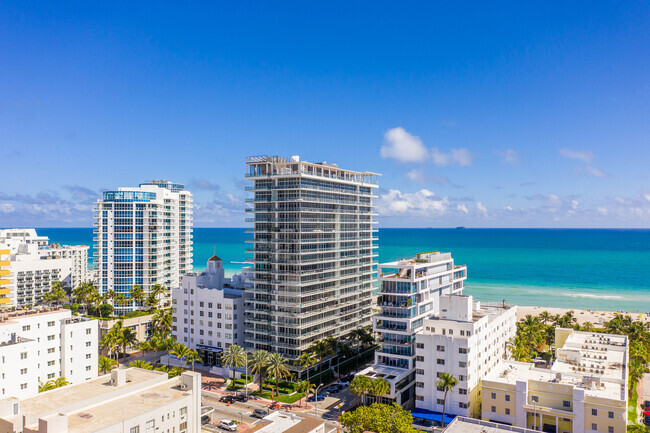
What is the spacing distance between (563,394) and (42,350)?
284 ft

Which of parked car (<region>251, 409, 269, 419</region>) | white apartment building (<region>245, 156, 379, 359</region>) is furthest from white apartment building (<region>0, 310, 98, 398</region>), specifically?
parked car (<region>251, 409, 269, 419</region>)

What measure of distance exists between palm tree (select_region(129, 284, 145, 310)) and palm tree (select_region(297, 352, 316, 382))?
61241mm

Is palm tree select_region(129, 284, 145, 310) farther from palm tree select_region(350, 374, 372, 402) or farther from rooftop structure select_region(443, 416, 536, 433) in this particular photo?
rooftop structure select_region(443, 416, 536, 433)

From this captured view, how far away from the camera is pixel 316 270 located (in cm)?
10138

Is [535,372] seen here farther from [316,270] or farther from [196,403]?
[196,403]

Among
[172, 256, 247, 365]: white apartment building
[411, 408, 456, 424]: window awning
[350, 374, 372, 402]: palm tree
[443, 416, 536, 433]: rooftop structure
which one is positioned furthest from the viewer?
[172, 256, 247, 365]: white apartment building

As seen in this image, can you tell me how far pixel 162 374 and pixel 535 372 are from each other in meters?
58.5

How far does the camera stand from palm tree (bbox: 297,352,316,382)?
90125 mm

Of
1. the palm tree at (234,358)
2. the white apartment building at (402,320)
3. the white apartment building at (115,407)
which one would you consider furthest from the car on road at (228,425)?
the white apartment building at (402,320)

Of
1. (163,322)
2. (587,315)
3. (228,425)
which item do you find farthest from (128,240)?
(587,315)

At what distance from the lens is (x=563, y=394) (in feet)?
222

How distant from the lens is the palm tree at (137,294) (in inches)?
5192

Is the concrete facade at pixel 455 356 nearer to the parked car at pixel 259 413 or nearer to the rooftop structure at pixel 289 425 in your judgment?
the parked car at pixel 259 413

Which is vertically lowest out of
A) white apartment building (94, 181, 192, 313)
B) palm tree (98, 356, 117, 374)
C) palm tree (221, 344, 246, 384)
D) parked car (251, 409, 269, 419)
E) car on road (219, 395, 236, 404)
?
car on road (219, 395, 236, 404)
